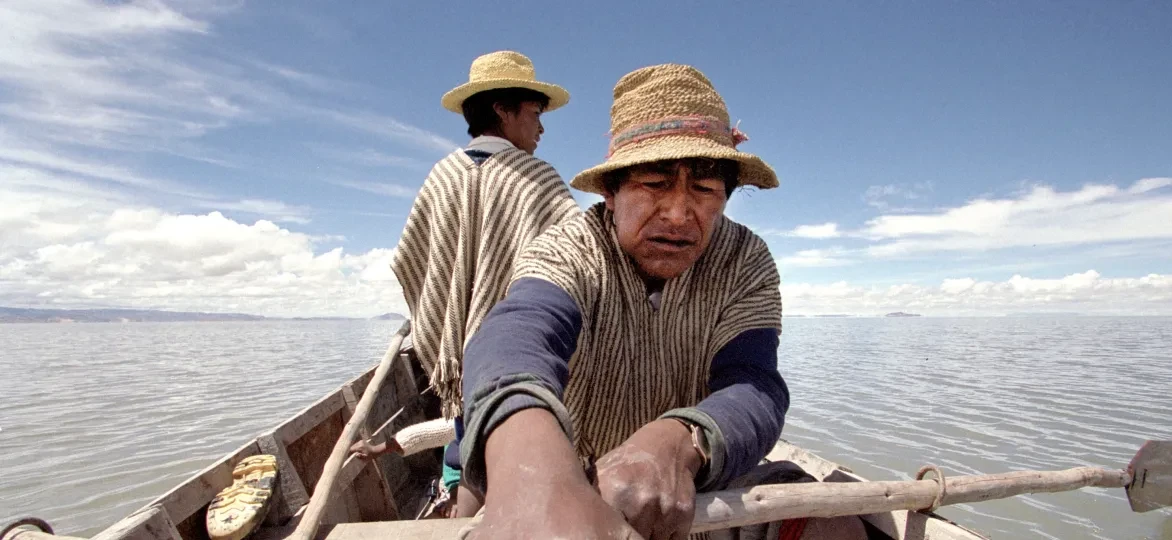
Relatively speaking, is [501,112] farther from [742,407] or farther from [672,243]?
[742,407]

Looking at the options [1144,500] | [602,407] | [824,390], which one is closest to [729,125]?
[602,407]

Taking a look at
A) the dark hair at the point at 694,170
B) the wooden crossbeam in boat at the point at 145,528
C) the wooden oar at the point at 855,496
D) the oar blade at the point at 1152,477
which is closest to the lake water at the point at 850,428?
the oar blade at the point at 1152,477

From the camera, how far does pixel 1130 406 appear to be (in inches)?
494

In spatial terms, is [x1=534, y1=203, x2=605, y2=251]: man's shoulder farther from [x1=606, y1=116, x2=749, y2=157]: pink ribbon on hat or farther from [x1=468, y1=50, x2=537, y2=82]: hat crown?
[x1=468, y1=50, x2=537, y2=82]: hat crown

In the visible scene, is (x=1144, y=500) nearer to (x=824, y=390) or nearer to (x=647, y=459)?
(x=647, y=459)

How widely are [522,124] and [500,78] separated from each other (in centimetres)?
22

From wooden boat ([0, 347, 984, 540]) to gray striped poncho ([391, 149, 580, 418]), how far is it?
2.14ft

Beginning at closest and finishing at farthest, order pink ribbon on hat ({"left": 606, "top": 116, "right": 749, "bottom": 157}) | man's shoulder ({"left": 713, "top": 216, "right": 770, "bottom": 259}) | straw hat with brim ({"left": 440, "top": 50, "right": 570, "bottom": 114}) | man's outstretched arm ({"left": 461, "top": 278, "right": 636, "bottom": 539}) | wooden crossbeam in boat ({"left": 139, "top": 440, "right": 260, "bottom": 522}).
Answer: man's outstretched arm ({"left": 461, "top": 278, "right": 636, "bottom": 539}) → pink ribbon on hat ({"left": 606, "top": 116, "right": 749, "bottom": 157}) → man's shoulder ({"left": 713, "top": 216, "right": 770, "bottom": 259}) → wooden crossbeam in boat ({"left": 139, "top": 440, "right": 260, "bottom": 522}) → straw hat with brim ({"left": 440, "top": 50, "right": 570, "bottom": 114})

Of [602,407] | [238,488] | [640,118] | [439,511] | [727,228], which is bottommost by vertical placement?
[439,511]

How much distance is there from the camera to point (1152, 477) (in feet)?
10.7

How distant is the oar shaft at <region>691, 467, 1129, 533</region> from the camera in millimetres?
1137

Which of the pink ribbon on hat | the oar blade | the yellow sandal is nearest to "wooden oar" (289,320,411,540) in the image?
the yellow sandal

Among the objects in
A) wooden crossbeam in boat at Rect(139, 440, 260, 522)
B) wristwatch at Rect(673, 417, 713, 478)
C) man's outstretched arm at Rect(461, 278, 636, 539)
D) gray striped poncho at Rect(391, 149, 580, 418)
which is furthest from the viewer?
gray striped poncho at Rect(391, 149, 580, 418)

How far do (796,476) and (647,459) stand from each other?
0.78 meters
